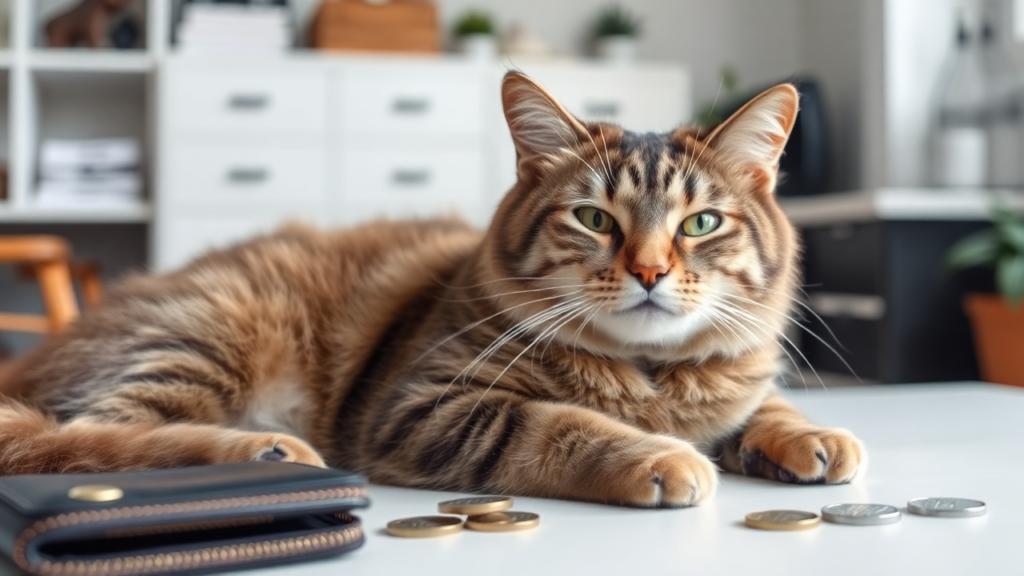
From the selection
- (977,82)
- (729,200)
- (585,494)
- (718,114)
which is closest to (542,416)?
(585,494)

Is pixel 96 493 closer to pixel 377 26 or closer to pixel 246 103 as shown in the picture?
pixel 246 103

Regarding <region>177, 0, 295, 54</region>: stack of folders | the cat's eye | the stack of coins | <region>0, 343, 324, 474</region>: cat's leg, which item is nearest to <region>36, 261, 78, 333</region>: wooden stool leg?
<region>177, 0, 295, 54</region>: stack of folders

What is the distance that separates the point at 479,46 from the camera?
4.22 meters

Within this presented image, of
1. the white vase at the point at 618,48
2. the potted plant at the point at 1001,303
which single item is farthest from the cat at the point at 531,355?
the white vase at the point at 618,48

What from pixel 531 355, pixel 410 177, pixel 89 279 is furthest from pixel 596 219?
pixel 89 279

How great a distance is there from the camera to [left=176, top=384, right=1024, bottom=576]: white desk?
743 millimetres

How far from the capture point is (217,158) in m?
3.80

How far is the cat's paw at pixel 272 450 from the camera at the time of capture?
3.23 ft

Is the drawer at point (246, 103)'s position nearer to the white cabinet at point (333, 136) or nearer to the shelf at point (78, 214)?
the white cabinet at point (333, 136)

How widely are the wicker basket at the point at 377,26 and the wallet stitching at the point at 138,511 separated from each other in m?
3.51

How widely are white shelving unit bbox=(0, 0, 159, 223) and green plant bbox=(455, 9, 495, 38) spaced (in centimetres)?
124

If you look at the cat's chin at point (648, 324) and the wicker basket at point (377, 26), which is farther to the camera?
the wicker basket at point (377, 26)

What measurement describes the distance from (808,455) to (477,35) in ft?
11.4

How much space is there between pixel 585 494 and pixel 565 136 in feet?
1.52
